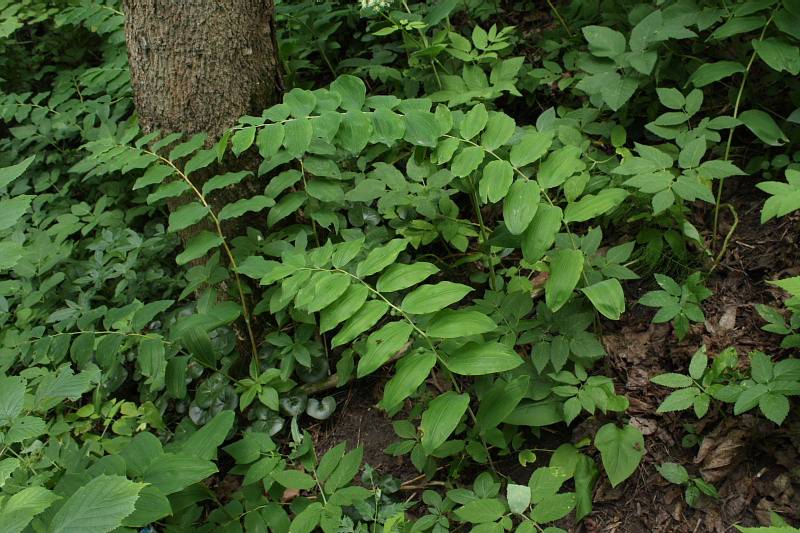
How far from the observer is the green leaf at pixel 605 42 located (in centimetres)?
271

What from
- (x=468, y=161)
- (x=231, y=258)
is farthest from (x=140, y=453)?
(x=468, y=161)

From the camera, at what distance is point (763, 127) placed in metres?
2.41

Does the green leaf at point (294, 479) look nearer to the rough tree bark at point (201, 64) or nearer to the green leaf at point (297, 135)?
the green leaf at point (297, 135)

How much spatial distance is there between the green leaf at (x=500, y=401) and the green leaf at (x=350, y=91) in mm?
1234

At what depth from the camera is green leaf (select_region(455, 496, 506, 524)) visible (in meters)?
1.81

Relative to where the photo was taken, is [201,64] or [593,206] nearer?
[593,206]

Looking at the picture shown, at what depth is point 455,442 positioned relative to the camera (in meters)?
2.16

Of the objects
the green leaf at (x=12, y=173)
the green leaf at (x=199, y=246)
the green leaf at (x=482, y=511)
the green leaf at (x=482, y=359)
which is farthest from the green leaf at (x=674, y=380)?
the green leaf at (x=12, y=173)

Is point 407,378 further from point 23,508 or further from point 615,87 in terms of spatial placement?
point 615,87

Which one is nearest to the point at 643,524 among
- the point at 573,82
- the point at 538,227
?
the point at 538,227

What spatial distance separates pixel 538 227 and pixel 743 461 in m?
1.09

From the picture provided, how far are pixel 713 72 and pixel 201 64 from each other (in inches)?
92.4

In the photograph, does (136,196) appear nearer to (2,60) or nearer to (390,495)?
(2,60)

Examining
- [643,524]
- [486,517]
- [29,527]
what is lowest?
[643,524]
